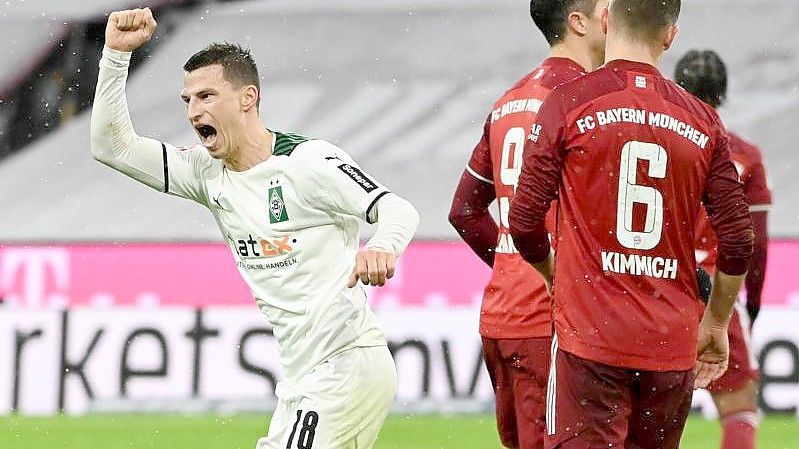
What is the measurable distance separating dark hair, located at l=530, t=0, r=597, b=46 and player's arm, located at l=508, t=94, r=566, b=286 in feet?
2.79

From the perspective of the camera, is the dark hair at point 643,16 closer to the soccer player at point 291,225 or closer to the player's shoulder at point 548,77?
the player's shoulder at point 548,77

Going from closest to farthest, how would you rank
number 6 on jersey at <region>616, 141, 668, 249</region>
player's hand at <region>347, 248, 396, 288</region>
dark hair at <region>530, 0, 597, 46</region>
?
player's hand at <region>347, 248, 396, 288</region> → number 6 on jersey at <region>616, 141, 668, 249</region> → dark hair at <region>530, 0, 597, 46</region>

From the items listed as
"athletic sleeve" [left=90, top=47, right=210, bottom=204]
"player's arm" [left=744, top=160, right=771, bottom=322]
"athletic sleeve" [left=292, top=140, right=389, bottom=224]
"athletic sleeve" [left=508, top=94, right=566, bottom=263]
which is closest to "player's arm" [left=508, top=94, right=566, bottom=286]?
"athletic sleeve" [left=508, top=94, right=566, bottom=263]

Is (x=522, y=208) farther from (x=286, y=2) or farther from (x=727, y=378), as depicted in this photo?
(x=286, y=2)

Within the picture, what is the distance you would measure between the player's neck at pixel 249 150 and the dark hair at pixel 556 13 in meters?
0.97

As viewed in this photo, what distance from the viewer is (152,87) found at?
441 inches

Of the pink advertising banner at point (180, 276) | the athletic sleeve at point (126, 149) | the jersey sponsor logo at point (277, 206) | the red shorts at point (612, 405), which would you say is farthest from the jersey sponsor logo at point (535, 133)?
the pink advertising banner at point (180, 276)

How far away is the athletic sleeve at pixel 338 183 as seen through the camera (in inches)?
158

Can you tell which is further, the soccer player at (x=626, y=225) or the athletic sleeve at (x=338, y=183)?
the athletic sleeve at (x=338, y=183)

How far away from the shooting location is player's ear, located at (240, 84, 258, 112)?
14.3 feet

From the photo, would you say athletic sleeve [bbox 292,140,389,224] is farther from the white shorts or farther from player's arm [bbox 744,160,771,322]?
player's arm [bbox 744,160,771,322]

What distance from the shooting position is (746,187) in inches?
205

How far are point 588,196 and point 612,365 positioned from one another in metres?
0.45

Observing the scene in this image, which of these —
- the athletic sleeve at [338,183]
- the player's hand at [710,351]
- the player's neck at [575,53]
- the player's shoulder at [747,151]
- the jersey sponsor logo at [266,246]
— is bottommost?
the player's hand at [710,351]
